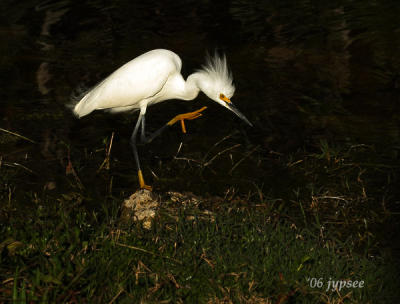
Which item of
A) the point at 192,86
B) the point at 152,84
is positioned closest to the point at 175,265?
the point at 152,84

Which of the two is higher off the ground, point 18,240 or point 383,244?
point 18,240

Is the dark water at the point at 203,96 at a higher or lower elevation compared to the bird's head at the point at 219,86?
lower

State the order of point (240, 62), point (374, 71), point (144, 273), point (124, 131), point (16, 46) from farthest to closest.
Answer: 1. point (16, 46)
2. point (240, 62)
3. point (374, 71)
4. point (124, 131)
5. point (144, 273)

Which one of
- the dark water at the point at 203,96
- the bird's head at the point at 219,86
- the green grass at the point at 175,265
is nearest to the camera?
the green grass at the point at 175,265

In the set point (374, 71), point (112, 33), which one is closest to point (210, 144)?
point (374, 71)

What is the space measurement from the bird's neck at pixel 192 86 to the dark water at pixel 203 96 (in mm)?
534

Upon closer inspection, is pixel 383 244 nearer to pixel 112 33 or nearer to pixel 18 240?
pixel 18 240

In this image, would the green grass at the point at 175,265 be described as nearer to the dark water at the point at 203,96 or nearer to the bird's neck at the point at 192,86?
the dark water at the point at 203,96

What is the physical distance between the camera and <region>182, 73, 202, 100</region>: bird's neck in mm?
5514

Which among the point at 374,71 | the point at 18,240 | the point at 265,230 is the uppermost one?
the point at 18,240

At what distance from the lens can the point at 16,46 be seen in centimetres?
936

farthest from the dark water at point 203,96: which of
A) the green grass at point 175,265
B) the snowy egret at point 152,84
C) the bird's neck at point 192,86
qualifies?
the green grass at point 175,265

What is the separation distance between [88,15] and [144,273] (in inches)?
311

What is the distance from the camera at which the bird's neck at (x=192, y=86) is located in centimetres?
551
